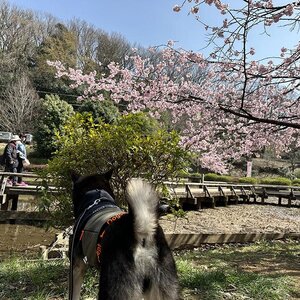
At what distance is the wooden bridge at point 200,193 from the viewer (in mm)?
11508

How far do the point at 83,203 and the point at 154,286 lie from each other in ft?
4.33

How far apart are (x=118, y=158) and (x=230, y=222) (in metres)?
11.1

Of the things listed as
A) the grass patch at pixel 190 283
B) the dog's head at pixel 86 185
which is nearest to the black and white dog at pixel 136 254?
the dog's head at pixel 86 185

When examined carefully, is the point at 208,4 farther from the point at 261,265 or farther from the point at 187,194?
the point at 187,194

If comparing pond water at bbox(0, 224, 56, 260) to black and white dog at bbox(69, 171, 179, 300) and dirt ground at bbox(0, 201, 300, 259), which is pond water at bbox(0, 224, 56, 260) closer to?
dirt ground at bbox(0, 201, 300, 259)

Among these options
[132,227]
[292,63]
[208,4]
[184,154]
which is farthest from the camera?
[292,63]

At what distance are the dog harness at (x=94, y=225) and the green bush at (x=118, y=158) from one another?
4.54 ft

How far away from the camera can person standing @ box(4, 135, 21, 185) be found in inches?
486

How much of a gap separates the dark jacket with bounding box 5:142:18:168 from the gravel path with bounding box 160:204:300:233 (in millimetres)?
5951

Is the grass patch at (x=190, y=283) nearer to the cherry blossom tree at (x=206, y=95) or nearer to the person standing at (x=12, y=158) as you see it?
the cherry blossom tree at (x=206, y=95)

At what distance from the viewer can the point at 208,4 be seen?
672 centimetres

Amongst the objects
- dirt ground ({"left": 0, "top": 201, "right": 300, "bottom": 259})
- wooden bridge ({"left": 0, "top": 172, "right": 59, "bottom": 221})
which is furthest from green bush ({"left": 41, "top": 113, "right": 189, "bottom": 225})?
wooden bridge ({"left": 0, "top": 172, "right": 59, "bottom": 221})

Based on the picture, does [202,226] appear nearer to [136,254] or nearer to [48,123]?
[136,254]

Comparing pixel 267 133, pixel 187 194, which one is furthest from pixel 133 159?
pixel 187 194
